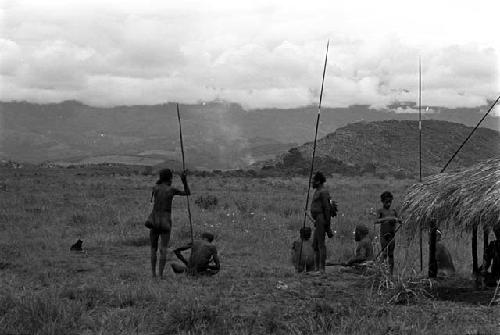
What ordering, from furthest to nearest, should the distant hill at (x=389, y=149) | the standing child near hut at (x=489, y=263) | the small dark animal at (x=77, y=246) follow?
the distant hill at (x=389, y=149), the small dark animal at (x=77, y=246), the standing child near hut at (x=489, y=263)

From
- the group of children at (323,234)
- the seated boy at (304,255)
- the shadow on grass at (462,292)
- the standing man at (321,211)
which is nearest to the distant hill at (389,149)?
the group of children at (323,234)

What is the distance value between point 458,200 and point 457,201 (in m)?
0.03

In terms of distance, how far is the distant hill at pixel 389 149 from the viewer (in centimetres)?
7319

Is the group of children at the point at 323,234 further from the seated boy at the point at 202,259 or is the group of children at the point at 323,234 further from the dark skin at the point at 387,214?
the seated boy at the point at 202,259

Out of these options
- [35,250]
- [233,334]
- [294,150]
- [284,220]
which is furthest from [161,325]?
[294,150]

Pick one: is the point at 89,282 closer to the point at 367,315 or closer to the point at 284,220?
the point at 367,315

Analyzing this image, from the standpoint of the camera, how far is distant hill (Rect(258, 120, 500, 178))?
73.2m

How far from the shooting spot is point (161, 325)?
6.67 meters

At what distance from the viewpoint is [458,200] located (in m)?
8.35

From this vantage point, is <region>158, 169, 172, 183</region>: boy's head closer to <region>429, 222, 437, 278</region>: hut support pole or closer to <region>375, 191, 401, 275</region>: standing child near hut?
<region>375, 191, 401, 275</region>: standing child near hut

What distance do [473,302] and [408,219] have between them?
61.3 inches

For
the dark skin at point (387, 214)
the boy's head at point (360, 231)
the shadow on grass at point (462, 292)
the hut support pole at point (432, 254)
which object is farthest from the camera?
the boy's head at point (360, 231)

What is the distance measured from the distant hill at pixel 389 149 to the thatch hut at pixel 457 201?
54632mm

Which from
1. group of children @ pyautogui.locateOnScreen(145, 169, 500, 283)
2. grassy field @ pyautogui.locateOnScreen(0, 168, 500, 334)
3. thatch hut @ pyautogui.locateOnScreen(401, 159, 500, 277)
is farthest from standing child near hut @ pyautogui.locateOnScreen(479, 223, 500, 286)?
grassy field @ pyautogui.locateOnScreen(0, 168, 500, 334)
